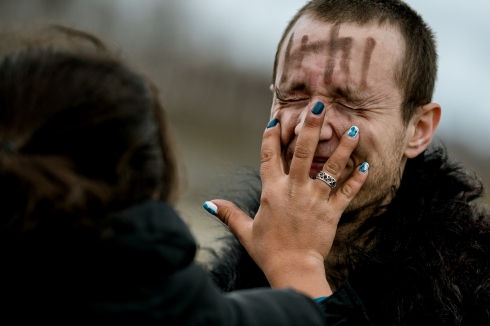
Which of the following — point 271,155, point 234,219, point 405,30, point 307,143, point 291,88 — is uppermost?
point 405,30

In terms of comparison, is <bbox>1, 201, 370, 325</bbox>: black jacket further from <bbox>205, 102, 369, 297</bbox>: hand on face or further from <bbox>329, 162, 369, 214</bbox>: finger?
<bbox>329, 162, 369, 214</bbox>: finger

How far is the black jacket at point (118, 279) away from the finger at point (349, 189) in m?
1.11

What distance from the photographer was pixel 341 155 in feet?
8.42

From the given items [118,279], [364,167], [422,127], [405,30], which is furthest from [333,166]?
[118,279]

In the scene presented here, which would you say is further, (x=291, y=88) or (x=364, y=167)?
(x=291, y=88)

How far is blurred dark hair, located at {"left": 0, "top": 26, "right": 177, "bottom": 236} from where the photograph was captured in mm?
1321

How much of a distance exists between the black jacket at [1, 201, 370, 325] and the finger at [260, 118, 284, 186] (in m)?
1.16

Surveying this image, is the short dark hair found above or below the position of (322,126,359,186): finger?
above

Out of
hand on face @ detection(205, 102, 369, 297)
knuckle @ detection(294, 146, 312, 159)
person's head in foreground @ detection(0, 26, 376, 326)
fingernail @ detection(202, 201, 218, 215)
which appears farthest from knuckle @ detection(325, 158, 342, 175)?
person's head in foreground @ detection(0, 26, 376, 326)

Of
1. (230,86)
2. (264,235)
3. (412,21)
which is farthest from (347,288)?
(230,86)

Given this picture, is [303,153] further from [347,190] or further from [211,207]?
[211,207]

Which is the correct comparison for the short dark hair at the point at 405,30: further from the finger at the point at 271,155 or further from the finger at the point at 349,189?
the finger at the point at 271,155

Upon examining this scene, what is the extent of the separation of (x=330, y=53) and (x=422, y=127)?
1.77ft

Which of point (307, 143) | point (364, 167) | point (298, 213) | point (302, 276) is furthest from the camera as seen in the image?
point (364, 167)
